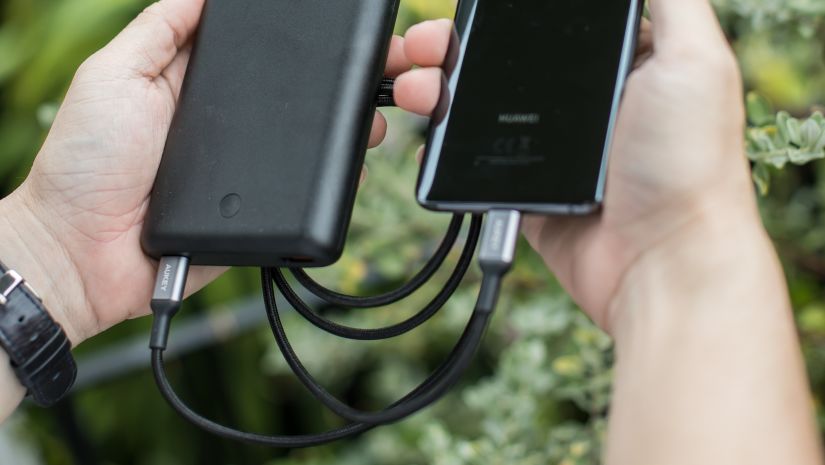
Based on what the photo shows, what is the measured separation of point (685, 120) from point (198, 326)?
1116 mm

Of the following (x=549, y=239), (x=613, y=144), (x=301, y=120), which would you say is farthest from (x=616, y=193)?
(x=301, y=120)

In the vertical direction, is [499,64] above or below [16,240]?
above

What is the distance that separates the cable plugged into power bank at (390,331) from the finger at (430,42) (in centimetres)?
19

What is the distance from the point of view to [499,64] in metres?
1.00

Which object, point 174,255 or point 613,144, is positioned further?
point 174,255

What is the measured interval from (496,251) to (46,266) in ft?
1.89

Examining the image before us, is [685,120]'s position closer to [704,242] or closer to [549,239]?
[704,242]

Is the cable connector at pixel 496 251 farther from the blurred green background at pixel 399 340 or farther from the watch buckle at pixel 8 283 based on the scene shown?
the watch buckle at pixel 8 283

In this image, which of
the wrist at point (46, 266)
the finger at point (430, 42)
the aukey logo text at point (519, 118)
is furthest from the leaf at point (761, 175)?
the wrist at point (46, 266)

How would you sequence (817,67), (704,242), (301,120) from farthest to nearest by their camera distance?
1. (817,67)
2. (301,120)
3. (704,242)

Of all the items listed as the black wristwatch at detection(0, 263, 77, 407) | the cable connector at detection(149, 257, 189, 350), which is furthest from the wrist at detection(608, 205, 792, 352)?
the black wristwatch at detection(0, 263, 77, 407)

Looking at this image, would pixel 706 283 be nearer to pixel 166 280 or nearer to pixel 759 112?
pixel 759 112

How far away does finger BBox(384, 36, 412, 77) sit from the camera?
44.1 inches

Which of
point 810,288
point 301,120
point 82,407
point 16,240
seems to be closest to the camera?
point 301,120
